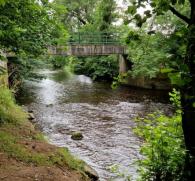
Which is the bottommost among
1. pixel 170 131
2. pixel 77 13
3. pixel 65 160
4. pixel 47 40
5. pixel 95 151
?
pixel 95 151

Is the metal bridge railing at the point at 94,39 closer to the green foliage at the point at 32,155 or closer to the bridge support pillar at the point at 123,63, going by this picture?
the bridge support pillar at the point at 123,63

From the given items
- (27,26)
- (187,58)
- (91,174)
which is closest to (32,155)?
(91,174)

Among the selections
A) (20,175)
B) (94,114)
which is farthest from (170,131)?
(94,114)

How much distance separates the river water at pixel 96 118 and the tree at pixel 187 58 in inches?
84.5

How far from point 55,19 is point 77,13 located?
31705 millimetres

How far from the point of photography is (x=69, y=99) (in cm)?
1977

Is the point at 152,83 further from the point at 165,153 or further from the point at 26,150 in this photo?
the point at 165,153

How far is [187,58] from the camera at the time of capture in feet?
8.70

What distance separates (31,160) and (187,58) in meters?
4.87

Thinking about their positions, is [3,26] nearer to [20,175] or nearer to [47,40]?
[47,40]

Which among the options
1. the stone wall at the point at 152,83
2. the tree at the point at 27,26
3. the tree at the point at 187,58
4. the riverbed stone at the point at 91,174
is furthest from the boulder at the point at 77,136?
the stone wall at the point at 152,83

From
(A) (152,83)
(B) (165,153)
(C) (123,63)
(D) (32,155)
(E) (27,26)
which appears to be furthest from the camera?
(C) (123,63)

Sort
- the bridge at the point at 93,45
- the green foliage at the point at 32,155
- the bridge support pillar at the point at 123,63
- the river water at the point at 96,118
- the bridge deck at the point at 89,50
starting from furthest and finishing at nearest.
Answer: the bridge support pillar at the point at 123,63 < the bridge at the point at 93,45 < the bridge deck at the point at 89,50 < the river water at the point at 96,118 < the green foliage at the point at 32,155

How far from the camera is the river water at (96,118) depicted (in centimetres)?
946
